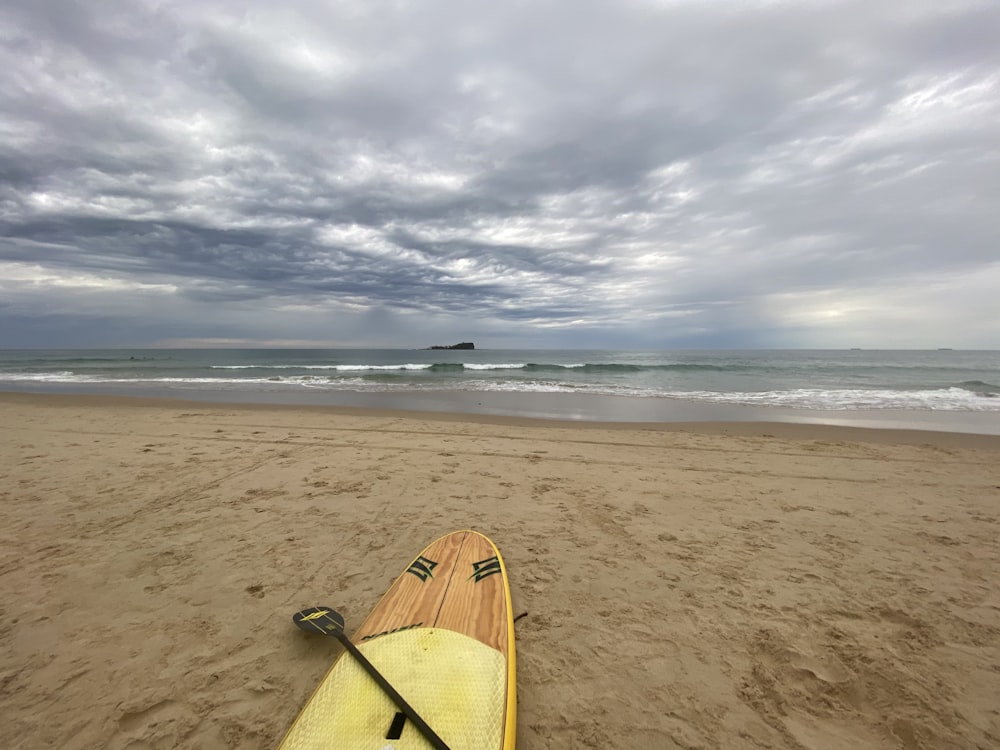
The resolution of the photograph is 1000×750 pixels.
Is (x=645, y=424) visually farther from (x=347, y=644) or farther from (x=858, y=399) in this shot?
(x=858, y=399)

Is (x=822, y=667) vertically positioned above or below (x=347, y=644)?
below

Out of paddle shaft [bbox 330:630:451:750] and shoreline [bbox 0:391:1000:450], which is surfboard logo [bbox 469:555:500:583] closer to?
paddle shaft [bbox 330:630:451:750]

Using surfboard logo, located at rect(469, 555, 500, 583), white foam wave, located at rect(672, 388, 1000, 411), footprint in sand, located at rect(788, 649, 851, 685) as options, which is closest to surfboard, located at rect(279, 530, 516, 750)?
surfboard logo, located at rect(469, 555, 500, 583)

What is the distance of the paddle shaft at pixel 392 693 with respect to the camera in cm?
178

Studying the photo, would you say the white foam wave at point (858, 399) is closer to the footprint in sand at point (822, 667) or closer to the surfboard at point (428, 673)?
the footprint in sand at point (822, 667)

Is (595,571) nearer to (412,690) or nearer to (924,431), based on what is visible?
(412,690)

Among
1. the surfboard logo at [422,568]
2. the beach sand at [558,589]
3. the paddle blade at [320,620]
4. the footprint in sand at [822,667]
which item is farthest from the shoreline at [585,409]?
the paddle blade at [320,620]

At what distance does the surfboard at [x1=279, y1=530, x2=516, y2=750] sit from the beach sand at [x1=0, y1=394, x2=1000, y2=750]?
15cm

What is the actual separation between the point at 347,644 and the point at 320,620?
1.13 feet

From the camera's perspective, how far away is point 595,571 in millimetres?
3152

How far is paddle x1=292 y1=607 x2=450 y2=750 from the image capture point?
1.82 m

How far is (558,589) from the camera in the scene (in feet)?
9.62

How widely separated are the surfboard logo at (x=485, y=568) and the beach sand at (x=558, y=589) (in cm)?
21

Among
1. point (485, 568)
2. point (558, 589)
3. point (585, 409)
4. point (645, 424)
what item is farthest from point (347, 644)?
point (585, 409)
